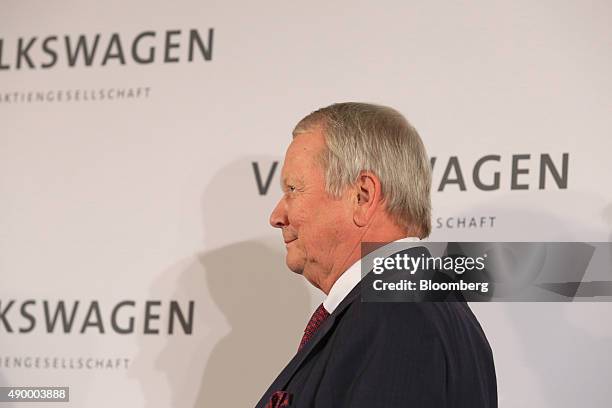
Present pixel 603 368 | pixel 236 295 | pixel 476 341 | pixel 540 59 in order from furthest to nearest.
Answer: pixel 236 295
pixel 540 59
pixel 603 368
pixel 476 341

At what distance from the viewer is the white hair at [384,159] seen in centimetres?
193

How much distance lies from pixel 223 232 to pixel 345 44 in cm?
60

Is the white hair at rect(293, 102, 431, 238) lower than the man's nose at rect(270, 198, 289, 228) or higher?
higher

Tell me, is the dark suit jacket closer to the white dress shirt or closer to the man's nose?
the white dress shirt

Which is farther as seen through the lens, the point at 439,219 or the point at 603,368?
the point at 439,219

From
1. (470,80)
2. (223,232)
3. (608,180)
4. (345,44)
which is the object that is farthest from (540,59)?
(223,232)

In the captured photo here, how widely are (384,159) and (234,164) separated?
93 cm

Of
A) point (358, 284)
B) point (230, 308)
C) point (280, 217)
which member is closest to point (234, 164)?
point (230, 308)

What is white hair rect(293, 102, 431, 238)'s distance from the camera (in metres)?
1.93

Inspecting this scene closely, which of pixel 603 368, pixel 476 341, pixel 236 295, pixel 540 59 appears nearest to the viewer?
pixel 476 341

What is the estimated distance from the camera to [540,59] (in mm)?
2564

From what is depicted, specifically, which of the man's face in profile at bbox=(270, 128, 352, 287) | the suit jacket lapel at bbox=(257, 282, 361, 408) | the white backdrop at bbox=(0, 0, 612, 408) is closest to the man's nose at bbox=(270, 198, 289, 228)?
the man's face in profile at bbox=(270, 128, 352, 287)

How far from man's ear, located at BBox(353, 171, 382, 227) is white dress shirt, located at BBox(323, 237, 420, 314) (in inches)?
2.9

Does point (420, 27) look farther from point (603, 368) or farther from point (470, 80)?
point (603, 368)
